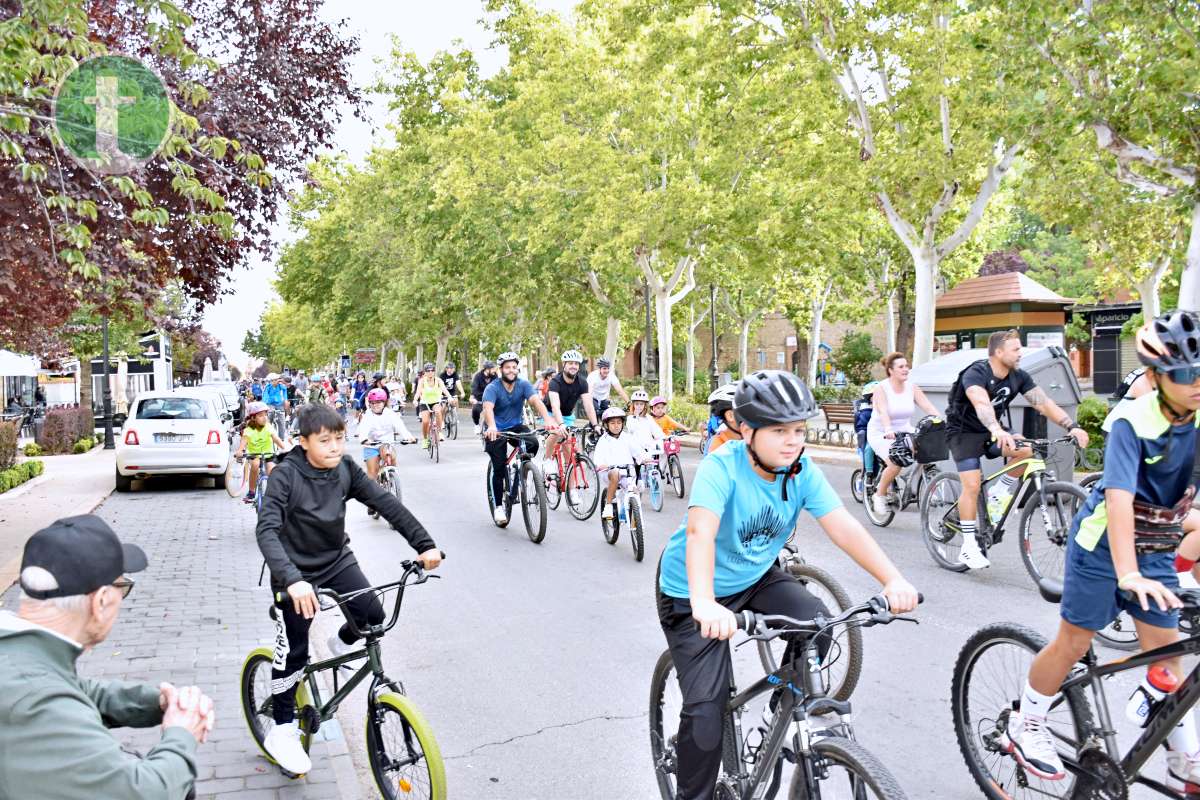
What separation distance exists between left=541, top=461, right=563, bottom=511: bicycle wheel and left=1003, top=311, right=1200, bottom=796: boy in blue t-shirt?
8532mm

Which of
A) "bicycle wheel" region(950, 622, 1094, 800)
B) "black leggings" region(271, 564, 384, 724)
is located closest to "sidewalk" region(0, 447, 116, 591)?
"black leggings" region(271, 564, 384, 724)

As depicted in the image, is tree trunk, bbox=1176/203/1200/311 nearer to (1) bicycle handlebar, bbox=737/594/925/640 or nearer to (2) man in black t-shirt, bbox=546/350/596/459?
(2) man in black t-shirt, bbox=546/350/596/459

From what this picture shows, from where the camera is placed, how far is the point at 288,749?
14.2 feet

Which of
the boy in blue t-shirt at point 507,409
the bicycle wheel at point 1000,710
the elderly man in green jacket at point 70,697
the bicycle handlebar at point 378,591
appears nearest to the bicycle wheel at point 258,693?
the bicycle handlebar at point 378,591

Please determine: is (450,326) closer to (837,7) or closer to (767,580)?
(837,7)

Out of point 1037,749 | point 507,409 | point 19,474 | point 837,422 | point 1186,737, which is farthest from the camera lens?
point 837,422

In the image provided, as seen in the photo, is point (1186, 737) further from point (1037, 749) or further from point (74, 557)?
point (74, 557)

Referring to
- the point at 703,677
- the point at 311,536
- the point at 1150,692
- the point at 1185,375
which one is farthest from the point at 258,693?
the point at 1185,375

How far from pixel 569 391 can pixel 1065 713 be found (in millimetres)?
9511

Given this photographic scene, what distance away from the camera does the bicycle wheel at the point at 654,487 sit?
41.4 feet

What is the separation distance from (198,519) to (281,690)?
9.77m

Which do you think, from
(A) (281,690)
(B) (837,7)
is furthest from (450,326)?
(A) (281,690)

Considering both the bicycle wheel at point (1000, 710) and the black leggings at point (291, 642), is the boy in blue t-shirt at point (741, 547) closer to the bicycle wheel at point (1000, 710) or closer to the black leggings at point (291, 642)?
the bicycle wheel at point (1000, 710)

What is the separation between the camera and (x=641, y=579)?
8742mm
